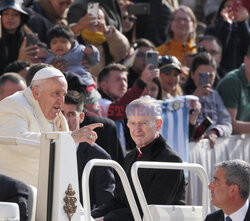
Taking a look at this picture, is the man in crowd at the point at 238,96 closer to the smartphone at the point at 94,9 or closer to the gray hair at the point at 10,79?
the smartphone at the point at 94,9

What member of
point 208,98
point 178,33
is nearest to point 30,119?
point 208,98

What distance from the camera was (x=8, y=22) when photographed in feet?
31.8

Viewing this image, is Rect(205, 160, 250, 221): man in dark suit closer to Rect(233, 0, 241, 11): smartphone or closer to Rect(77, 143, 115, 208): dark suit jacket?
Rect(77, 143, 115, 208): dark suit jacket

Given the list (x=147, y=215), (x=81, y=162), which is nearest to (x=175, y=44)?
(x=81, y=162)

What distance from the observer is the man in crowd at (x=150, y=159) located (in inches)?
256

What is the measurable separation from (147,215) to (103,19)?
4561 millimetres

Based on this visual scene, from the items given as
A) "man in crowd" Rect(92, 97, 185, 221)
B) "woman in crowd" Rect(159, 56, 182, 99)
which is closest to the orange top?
"woman in crowd" Rect(159, 56, 182, 99)

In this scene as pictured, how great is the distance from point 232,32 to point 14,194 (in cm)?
798

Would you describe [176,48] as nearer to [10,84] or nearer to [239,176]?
[10,84]

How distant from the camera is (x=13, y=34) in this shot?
32.1 feet

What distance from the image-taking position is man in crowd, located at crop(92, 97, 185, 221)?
650 centimetres

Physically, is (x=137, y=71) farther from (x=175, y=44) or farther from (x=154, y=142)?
(x=154, y=142)

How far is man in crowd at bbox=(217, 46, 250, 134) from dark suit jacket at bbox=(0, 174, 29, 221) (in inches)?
222

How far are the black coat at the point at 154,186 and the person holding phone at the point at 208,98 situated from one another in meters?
3.00
